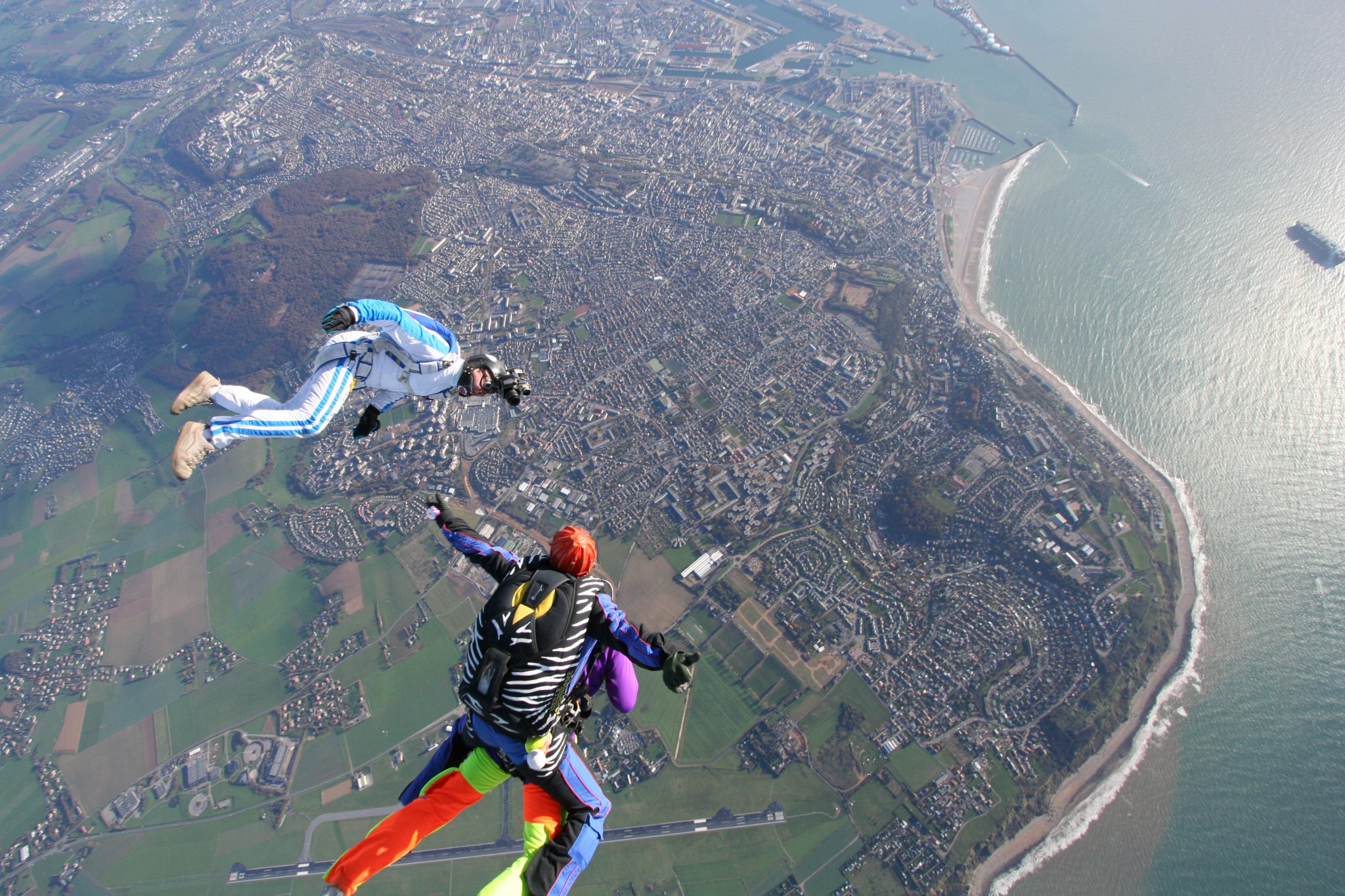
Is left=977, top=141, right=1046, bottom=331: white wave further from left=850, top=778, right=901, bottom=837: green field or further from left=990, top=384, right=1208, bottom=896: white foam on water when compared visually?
left=850, top=778, right=901, bottom=837: green field

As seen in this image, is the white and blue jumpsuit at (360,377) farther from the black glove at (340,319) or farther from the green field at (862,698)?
the green field at (862,698)

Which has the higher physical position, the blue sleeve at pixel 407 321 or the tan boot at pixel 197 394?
the blue sleeve at pixel 407 321

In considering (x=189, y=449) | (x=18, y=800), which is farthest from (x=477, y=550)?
(x=18, y=800)

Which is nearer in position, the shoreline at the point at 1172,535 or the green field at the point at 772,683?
the shoreline at the point at 1172,535

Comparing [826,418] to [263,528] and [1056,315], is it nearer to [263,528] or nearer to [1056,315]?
[1056,315]

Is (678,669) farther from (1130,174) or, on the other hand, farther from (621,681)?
(1130,174)

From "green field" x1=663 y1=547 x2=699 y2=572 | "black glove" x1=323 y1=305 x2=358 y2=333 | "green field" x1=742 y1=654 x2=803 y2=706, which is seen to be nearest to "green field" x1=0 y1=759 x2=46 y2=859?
"green field" x1=663 y1=547 x2=699 y2=572

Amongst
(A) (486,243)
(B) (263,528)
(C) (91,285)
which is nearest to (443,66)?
(A) (486,243)

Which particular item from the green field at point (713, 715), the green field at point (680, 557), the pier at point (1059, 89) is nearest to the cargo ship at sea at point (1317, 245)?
the pier at point (1059, 89)
